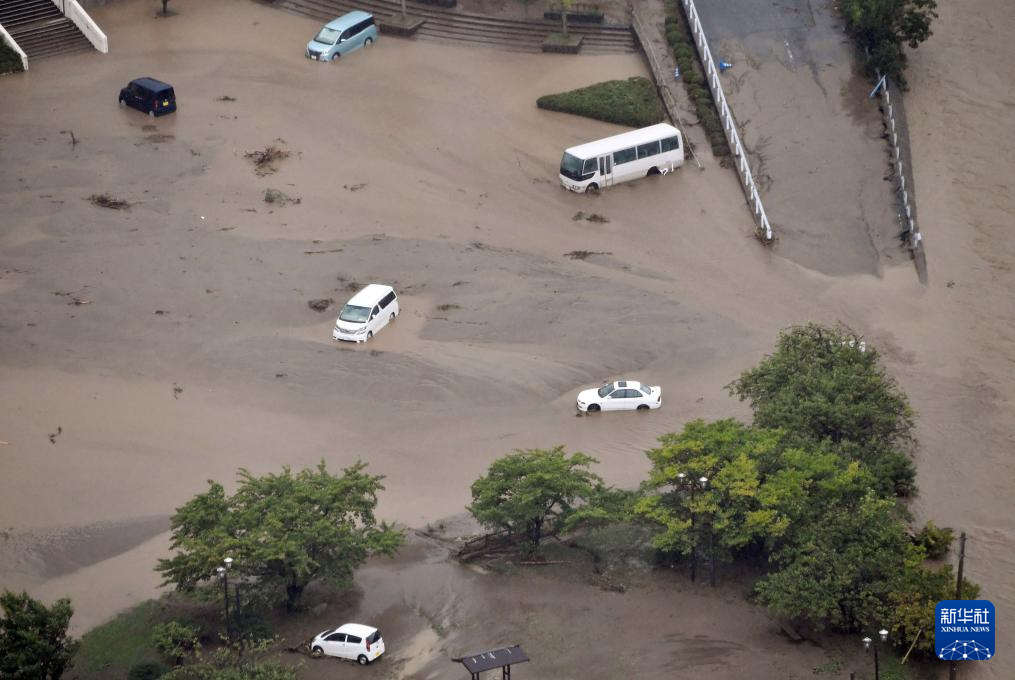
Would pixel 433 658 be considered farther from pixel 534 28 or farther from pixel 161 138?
pixel 534 28

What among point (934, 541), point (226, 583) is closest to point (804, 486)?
point (934, 541)

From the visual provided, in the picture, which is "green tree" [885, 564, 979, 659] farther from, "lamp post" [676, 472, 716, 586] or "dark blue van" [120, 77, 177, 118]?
"dark blue van" [120, 77, 177, 118]

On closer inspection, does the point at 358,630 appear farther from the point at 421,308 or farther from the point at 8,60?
the point at 8,60

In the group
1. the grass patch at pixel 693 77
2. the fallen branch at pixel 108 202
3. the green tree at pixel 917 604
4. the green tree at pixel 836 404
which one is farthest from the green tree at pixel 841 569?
the fallen branch at pixel 108 202

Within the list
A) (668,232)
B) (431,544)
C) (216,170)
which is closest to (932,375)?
(668,232)

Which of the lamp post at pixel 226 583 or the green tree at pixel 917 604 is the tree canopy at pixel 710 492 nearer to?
the green tree at pixel 917 604
